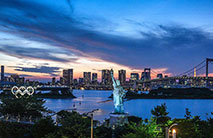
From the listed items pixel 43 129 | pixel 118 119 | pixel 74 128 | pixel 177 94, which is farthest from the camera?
pixel 177 94

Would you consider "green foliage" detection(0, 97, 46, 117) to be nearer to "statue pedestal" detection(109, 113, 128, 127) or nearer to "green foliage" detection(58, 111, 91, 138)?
"statue pedestal" detection(109, 113, 128, 127)

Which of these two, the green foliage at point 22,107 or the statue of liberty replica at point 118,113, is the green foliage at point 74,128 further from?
the green foliage at point 22,107

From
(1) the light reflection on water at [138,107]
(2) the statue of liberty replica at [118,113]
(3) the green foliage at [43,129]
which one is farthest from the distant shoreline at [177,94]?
(3) the green foliage at [43,129]

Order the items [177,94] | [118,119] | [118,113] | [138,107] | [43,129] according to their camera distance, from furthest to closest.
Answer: [177,94]
[138,107]
[118,113]
[118,119]
[43,129]

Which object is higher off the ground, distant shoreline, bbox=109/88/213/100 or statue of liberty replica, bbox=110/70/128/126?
statue of liberty replica, bbox=110/70/128/126

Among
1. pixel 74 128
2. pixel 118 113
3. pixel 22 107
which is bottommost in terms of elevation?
pixel 22 107

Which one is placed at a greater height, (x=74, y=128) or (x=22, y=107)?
(x=74, y=128)

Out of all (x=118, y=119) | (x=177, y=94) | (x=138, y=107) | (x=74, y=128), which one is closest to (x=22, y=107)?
(x=118, y=119)

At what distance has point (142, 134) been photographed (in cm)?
1509

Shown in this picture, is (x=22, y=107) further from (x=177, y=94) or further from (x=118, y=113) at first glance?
(x=177, y=94)

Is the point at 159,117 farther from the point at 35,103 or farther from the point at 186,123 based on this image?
the point at 35,103

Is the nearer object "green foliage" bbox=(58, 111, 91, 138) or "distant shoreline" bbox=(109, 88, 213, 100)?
"green foliage" bbox=(58, 111, 91, 138)

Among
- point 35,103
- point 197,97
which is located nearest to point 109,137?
point 35,103

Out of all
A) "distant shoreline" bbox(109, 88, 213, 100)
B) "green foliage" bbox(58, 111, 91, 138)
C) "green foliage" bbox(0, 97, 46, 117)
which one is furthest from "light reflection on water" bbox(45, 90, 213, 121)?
"distant shoreline" bbox(109, 88, 213, 100)
